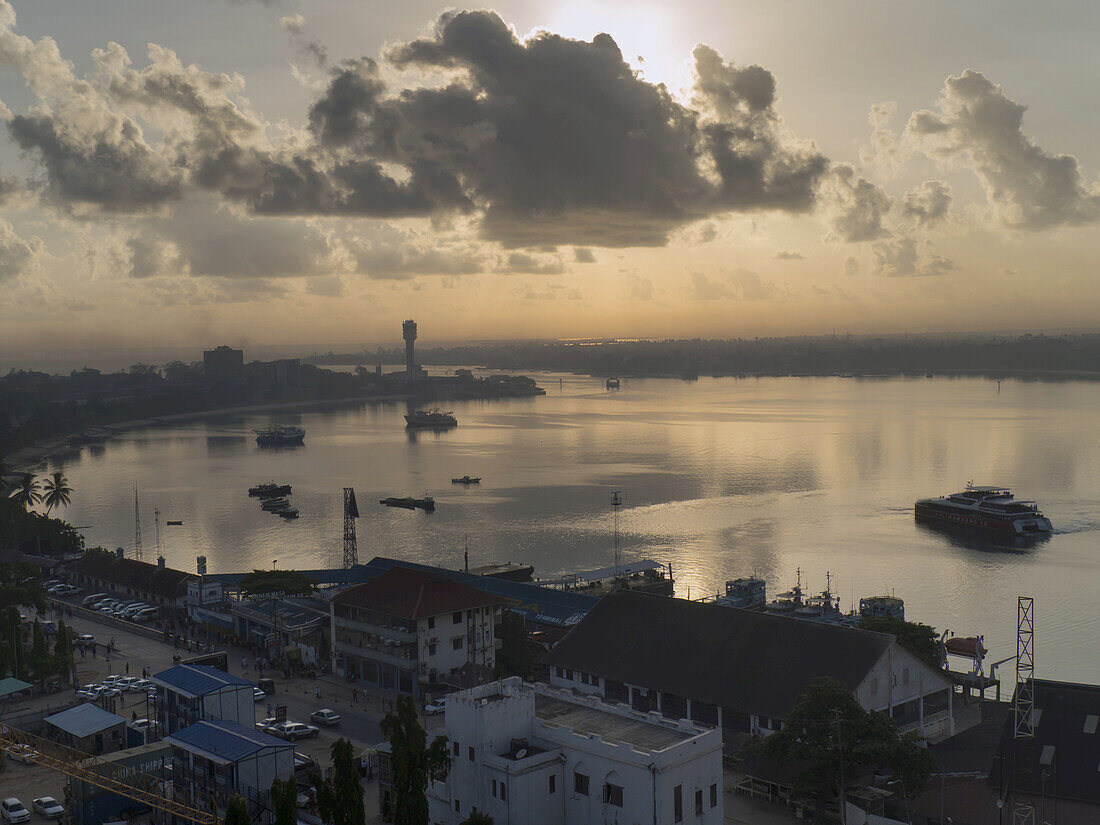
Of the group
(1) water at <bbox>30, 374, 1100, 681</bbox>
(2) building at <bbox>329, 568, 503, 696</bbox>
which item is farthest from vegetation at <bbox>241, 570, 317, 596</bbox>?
(1) water at <bbox>30, 374, 1100, 681</bbox>

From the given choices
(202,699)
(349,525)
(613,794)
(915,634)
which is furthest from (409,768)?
(349,525)

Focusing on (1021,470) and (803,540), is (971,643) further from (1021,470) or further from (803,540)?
(1021,470)

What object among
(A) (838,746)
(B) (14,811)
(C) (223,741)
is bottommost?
(B) (14,811)

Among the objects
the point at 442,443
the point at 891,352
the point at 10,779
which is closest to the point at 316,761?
the point at 10,779

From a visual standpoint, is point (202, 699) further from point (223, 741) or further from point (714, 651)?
point (714, 651)

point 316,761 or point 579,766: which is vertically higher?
point 579,766

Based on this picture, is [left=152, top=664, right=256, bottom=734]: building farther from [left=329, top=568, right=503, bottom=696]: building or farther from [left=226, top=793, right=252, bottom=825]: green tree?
[left=329, top=568, right=503, bottom=696]: building

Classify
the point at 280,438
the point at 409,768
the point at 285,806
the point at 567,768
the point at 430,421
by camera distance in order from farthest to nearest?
the point at 430,421
the point at 280,438
the point at 567,768
the point at 409,768
the point at 285,806
